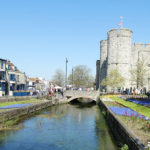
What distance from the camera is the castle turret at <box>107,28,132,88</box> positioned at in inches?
2194

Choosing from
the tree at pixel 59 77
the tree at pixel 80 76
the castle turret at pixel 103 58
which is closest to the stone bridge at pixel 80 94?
the castle turret at pixel 103 58

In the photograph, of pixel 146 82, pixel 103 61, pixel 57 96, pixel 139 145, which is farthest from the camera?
pixel 103 61

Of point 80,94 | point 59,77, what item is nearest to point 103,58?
point 80,94

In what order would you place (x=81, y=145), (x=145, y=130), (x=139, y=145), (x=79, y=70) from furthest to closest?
(x=79, y=70), (x=81, y=145), (x=145, y=130), (x=139, y=145)

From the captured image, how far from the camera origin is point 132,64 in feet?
196

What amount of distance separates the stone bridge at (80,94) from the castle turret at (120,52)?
11.9m

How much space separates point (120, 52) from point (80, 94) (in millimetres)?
16900

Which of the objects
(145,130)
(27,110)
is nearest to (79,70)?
(27,110)

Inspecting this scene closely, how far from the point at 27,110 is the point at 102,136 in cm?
1329

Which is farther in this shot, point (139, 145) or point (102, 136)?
point (102, 136)

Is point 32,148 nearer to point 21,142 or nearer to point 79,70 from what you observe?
point 21,142

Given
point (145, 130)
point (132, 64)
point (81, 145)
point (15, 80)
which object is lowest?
point (81, 145)

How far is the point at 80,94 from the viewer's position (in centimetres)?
4762

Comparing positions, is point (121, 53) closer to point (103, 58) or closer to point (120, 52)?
point (120, 52)
